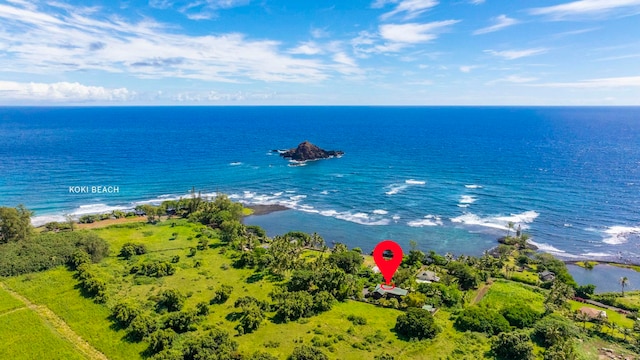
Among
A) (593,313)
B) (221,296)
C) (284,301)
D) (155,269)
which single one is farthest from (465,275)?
(155,269)

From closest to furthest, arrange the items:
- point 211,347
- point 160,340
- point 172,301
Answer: point 211,347 < point 160,340 < point 172,301

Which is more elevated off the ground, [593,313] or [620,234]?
[620,234]

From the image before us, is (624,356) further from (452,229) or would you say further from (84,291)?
(84,291)

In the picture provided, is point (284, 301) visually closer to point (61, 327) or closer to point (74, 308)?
point (61, 327)

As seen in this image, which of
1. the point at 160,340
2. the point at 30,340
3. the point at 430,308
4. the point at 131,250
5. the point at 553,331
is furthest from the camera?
the point at 131,250

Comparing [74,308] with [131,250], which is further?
[131,250]

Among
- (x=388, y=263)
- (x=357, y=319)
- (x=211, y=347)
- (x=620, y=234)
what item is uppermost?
(x=620, y=234)
